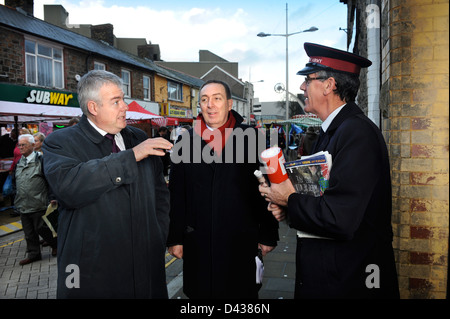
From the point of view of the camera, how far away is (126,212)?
1.96 m

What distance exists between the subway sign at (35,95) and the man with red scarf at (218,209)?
1252 cm

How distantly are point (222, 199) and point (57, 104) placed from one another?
47.3 feet

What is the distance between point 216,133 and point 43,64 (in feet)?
49.5

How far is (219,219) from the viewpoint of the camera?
2.44 metres

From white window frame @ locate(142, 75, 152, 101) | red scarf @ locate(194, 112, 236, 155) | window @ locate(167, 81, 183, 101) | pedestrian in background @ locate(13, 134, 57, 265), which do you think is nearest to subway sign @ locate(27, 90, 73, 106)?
white window frame @ locate(142, 75, 152, 101)

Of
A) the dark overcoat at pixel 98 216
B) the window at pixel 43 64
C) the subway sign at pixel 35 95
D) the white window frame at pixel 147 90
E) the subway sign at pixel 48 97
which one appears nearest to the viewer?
the dark overcoat at pixel 98 216

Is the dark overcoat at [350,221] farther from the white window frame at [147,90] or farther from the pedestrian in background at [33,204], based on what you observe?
the white window frame at [147,90]

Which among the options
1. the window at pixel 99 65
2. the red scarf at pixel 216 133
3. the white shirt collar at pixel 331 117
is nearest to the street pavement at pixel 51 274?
the red scarf at pixel 216 133

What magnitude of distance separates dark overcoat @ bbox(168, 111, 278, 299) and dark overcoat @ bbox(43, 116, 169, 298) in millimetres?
481

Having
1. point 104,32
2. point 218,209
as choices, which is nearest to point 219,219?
point 218,209

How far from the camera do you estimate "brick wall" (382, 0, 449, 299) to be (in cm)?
224

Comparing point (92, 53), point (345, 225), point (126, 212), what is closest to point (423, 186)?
point (345, 225)

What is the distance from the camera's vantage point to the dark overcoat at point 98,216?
1771 mm

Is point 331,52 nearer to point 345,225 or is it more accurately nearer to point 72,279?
point 345,225
